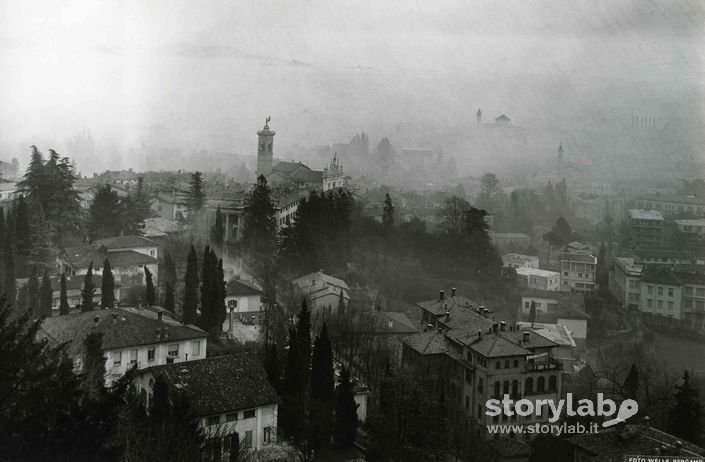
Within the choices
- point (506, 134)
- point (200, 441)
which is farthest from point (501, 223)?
point (200, 441)

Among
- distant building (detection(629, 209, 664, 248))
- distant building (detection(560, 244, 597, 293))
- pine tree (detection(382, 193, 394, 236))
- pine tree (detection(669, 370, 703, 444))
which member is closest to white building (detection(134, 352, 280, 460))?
pine tree (detection(669, 370, 703, 444))

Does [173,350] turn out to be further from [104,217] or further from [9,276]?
[104,217]

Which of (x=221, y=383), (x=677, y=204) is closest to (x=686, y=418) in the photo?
(x=221, y=383)

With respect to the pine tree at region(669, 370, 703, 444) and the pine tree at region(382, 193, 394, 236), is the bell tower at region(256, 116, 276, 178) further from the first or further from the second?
the pine tree at region(669, 370, 703, 444)

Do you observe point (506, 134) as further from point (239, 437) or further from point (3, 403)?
point (3, 403)

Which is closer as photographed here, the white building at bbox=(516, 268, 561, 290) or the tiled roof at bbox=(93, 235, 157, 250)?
the tiled roof at bbox=(93, 235, 157, 250)

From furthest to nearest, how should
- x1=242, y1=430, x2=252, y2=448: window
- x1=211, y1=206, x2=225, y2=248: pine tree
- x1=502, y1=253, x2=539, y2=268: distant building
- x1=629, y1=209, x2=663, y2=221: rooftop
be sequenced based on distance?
x1=629, y1=209, x2=663, y2=221: rooftop < x1=502, y1=253, x2=539, y2=268: distant building < x1=211, y1=206, x2=225, y2=248: pine tree < x1=242, y1=430, x2=252, y2=448: window

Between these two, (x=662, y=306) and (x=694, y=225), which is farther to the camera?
(x=694, y=225)
